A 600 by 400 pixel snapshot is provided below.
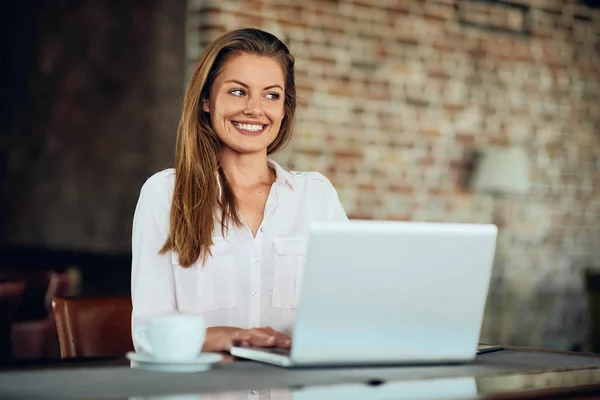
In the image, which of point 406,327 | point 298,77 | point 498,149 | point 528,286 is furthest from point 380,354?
point 528,286

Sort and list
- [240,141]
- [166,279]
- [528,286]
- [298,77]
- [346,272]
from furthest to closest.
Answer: [528,286] → [298,77] → [240,141] → [166,279] → [346,272]

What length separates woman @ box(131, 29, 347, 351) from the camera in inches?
88.2

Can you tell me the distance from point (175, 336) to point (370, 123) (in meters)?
3.80

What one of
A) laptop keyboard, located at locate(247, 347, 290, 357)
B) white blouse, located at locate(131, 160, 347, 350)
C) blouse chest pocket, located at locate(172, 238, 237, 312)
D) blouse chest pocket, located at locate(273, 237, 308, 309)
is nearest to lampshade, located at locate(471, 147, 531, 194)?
white blouse, located at locate(131, 160, 347, 350)

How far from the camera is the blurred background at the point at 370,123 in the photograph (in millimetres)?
5180

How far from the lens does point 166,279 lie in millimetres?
2219

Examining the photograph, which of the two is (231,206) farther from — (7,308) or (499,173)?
(499,173)

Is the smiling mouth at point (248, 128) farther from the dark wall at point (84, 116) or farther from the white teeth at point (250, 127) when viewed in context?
the dark wall at point (84, 116)

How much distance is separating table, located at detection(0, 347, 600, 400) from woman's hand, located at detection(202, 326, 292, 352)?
14cm


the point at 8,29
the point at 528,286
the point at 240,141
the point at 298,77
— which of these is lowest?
the point at 528,286

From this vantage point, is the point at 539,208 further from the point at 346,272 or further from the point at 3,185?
the point at 346,272

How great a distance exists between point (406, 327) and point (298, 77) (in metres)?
3.37

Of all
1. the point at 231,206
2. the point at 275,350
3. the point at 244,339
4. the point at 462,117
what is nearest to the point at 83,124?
the point at 462,117

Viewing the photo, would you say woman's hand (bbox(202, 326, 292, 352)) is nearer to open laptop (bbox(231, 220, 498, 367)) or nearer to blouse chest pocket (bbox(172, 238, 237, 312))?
open laptop (bbox(231, 220, 498, 367))
